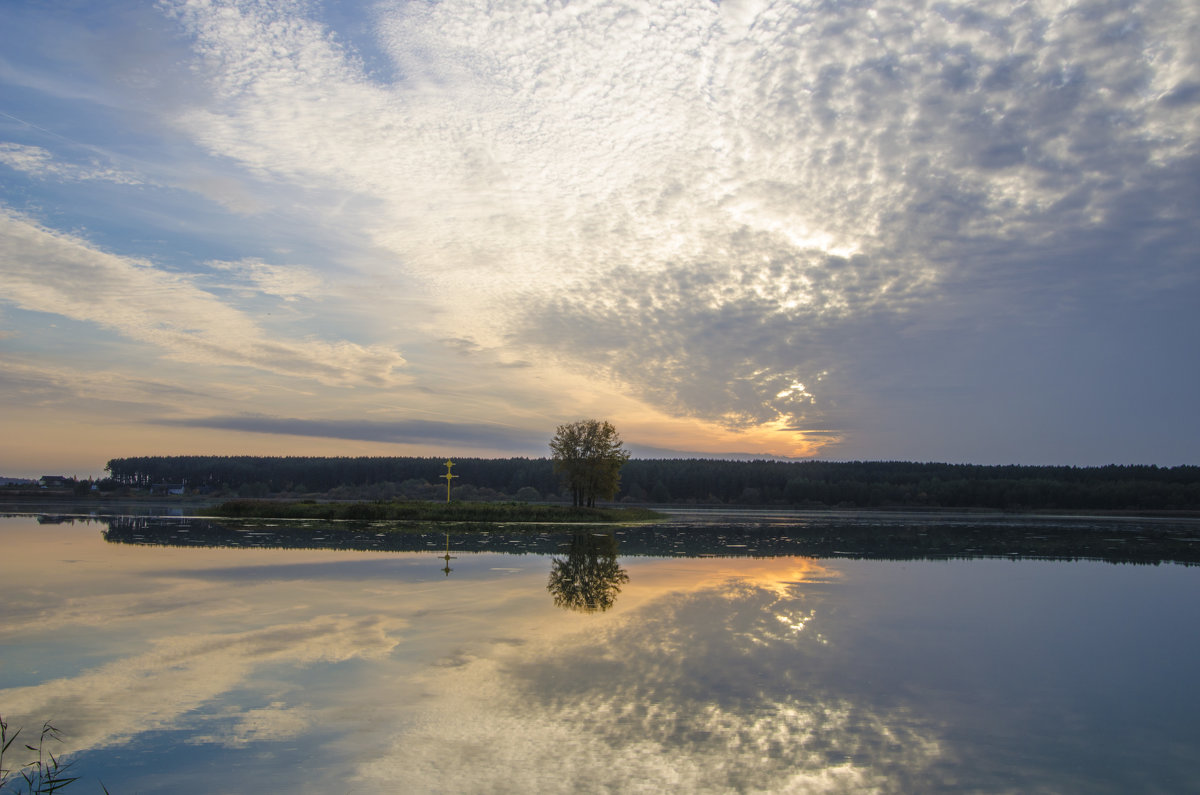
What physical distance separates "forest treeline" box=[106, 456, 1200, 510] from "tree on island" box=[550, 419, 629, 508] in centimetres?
3665

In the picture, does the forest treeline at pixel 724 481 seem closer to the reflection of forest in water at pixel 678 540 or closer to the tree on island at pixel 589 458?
the tree on island at pixel 589 458

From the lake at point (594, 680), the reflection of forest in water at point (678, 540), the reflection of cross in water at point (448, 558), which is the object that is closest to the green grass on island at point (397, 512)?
the reflection of forest in water at point (678, 540)

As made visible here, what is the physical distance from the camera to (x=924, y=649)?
14547mm

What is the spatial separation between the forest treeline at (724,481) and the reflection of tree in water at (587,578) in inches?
2848

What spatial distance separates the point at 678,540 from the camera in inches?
1645

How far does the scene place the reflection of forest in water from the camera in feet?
114

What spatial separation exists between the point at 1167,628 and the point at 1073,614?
193 centimetres

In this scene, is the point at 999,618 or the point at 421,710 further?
the point at 999,618

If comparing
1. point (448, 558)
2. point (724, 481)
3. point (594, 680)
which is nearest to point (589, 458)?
point (448, 558)

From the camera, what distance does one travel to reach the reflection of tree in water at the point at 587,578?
62.9 ft

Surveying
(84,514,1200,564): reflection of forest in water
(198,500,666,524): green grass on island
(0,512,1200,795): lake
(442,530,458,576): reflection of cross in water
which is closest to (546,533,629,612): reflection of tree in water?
(0,512,1200,795): lake

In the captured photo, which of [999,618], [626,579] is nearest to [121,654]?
[626,579]

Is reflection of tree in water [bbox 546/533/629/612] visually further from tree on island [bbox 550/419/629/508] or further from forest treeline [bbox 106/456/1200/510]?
forest treeline [bbox 106/456/1200/510]

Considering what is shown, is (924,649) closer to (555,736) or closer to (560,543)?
(555,736)
